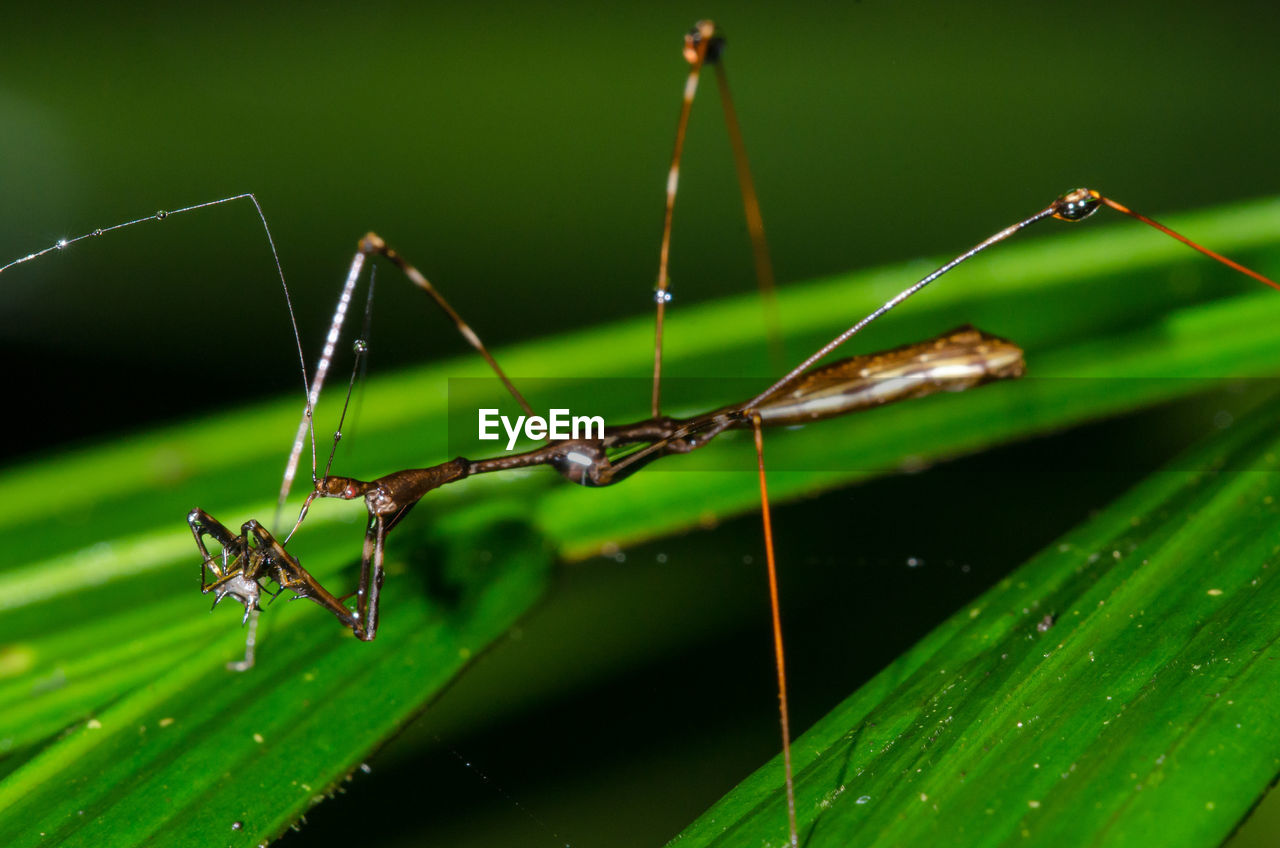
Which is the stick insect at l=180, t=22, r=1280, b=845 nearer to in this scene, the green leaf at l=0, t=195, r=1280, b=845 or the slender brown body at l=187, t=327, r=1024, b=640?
the slender brown body at l=187, t=327, r=1024, b=640

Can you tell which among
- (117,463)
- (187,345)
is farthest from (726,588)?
(187,345)

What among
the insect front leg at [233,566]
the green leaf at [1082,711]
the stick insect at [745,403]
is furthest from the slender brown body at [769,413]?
the green leaf at [1082,711]

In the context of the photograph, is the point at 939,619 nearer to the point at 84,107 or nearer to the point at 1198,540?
the point at 1198,540

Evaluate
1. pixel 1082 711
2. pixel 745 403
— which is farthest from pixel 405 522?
pixel 1082 711

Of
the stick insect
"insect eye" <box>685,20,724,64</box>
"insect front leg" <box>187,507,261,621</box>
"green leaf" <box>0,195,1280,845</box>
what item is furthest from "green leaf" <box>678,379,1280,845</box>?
"insect eye" <box>685,20,724,64</box>

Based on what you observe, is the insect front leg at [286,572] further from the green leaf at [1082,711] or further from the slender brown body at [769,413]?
the green leaf at [1082,711]

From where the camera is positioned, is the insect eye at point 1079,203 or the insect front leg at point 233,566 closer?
the insect front leg at point 233,566
